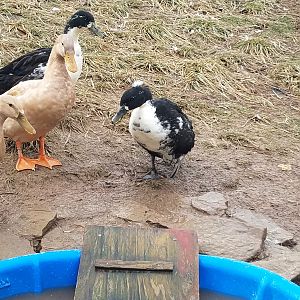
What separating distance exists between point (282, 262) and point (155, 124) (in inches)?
53.4

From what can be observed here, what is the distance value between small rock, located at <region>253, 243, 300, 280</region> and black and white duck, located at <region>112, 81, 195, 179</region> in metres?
1.05

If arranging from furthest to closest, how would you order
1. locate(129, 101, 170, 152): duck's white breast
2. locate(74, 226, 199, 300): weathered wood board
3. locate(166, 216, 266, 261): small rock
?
locate(129, 101, 170, 152): duck's white breast < locate(166, 216, 266, 261): small rock < locate(74, 226, 199, 300): weathered wood board

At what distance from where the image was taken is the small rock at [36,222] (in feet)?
13.5

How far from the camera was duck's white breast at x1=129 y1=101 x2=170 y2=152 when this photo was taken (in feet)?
15.7

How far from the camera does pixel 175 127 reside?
4.82 m

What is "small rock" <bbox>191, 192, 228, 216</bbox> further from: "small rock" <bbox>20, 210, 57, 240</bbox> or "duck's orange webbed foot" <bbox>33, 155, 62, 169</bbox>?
"duck's orange webbed foot" <bbox>33, 155, 62, 169</bbox>

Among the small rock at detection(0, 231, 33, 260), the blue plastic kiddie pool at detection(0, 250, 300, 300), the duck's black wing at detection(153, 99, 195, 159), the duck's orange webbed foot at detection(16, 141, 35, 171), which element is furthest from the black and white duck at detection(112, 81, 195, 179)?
the blue plastic kiddie pool at detection(0, 250, 300, 300)

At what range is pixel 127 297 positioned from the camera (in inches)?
124

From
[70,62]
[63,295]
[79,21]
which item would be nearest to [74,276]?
[63,295]

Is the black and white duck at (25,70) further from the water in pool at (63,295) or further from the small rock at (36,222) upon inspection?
the water in pool at (63,295)

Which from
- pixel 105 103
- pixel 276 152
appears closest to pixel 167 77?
pixel 105 103

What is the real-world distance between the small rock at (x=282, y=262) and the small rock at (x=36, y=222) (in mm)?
1189

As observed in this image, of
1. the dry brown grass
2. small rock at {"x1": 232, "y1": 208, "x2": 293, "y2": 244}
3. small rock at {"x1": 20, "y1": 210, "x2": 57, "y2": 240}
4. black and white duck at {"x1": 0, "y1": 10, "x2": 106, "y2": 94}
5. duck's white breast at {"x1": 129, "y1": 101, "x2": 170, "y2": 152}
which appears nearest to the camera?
small rock at {"x1": 20, "y1": 210, "x2": 57, "y2": 240}

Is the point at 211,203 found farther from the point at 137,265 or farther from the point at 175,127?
the point at 137,265
